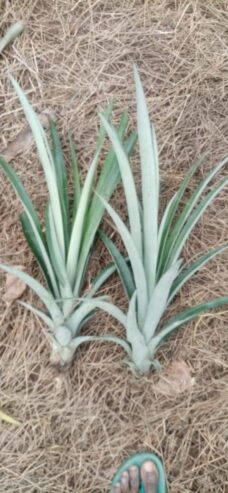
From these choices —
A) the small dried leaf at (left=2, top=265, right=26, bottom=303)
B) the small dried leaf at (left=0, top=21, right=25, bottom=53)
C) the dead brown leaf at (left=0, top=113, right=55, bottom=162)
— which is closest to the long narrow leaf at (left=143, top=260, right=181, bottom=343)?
the small dried leaf at (left=2, top=265, right=26, bottom=303)

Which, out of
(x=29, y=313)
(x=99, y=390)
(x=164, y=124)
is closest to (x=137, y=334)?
(x=99, y=390)

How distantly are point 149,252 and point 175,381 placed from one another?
0.36m

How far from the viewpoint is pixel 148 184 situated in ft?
3.81

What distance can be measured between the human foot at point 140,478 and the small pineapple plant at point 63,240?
0.31 meters

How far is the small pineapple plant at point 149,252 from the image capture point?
114 cm

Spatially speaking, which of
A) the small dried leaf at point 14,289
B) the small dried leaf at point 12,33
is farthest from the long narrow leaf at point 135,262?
the small dried leaf at point 12,33

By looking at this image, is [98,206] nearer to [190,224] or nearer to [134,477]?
[190,224]

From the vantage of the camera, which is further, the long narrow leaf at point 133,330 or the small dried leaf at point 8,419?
the small dried leaf at point 8,419

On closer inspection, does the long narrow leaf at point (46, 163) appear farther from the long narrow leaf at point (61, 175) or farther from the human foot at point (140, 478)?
the human foot at point (140, 478)

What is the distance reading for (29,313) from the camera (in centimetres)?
144

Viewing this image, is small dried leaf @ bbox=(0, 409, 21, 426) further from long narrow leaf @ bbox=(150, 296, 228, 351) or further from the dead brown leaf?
the dead brown leaf

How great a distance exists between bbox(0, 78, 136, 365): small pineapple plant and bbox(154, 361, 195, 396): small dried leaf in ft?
0.74

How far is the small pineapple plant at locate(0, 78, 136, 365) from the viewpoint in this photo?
128 centimetres

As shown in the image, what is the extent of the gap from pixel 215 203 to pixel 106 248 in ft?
1.06
